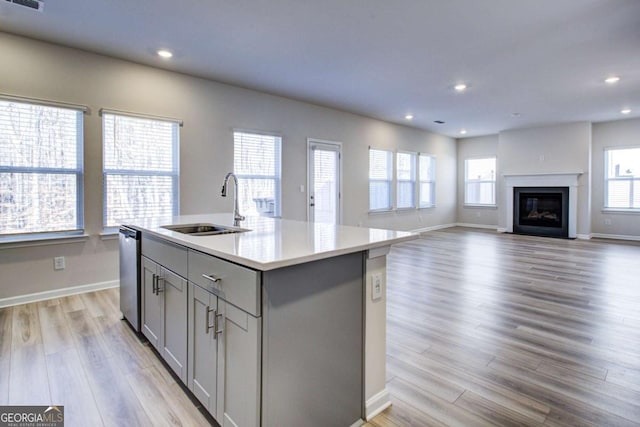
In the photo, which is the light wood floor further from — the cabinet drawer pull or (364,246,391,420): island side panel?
the cabinet drawer pull

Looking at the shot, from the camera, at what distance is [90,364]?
90.1 inches

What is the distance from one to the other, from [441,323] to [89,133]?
424cm

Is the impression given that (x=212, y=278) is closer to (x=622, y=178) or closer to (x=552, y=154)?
(x=552, y=154)

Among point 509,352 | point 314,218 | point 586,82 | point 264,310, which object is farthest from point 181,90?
point 586,82

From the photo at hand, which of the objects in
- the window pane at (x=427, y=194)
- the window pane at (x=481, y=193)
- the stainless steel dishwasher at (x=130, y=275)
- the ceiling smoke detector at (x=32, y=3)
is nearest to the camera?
the stainless steel dishwasher at (x=130, y=275)

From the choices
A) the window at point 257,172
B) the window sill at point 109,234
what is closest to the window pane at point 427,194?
the window at point 257,172

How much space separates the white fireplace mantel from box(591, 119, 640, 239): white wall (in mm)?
615

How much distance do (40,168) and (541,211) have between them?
9.97m

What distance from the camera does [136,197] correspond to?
425 centimetres

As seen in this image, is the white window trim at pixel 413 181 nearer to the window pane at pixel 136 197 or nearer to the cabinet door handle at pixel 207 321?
the window pane at pixel 136 197

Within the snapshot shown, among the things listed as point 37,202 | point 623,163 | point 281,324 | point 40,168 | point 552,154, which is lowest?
point 281,324

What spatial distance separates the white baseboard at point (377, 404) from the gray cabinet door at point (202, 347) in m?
0.77

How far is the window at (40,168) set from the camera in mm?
3430

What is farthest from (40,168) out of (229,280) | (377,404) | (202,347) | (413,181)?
(413,181)
